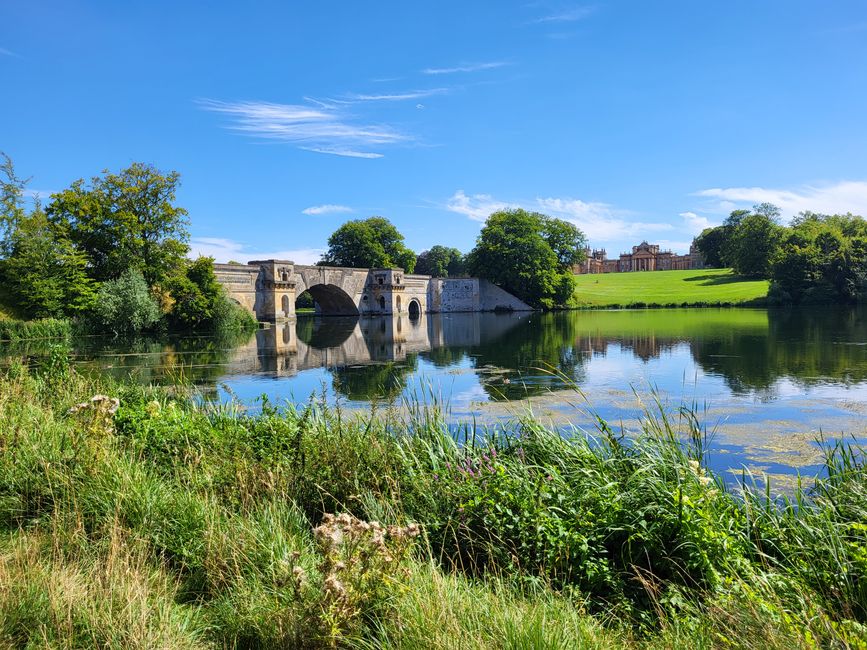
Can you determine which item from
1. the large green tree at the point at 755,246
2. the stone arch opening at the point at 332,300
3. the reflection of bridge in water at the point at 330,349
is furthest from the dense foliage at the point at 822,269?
the stone arch opening at the point at 332,300

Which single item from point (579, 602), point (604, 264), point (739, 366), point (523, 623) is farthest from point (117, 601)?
point (604, 264)

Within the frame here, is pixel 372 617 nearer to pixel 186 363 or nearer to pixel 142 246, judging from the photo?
pixel 186 363

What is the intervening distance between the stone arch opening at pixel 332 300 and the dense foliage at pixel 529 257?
59.5 feet

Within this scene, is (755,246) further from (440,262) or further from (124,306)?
(124,306)

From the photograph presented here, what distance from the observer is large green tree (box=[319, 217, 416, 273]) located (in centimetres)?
6969

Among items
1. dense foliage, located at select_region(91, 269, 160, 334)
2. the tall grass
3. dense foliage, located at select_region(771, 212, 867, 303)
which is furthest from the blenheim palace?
the tall grass

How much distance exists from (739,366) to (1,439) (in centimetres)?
1800

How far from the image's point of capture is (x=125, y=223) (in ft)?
111

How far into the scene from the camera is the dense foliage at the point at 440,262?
101062 mm

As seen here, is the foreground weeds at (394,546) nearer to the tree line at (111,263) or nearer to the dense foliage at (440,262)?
Answer: the tree line at (111,263)

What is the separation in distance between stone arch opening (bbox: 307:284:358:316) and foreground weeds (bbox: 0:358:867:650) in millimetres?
51995

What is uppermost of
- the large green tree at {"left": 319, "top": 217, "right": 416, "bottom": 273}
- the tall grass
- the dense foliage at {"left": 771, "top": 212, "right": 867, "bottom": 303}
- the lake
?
the large green tree at {"left": 319, "top": 217, "right": 416, "bottom": 273}

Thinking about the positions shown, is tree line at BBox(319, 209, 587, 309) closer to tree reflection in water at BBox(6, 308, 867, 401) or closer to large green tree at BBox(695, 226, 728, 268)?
tree reflection in water at BBox(6, 308, 867, 401)

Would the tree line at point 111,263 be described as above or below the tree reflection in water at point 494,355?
above
